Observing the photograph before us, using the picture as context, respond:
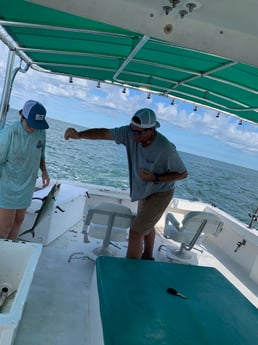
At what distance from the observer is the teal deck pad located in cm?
179

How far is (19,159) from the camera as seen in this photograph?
2.40 meters

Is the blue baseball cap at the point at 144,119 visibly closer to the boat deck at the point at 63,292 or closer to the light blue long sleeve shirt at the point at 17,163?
the light blue long sleeve shirt at the point at 17,163

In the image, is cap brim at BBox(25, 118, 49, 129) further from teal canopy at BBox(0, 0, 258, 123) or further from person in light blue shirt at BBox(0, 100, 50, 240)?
teal canopy at BBox(0, 0, 258, 123)

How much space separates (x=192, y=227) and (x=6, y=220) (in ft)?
6.62

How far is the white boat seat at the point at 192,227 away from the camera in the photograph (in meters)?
3.37

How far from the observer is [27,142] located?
242cm

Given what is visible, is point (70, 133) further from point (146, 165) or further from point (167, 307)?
point (167, 307)

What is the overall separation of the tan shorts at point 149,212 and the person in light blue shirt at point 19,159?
3.45ft

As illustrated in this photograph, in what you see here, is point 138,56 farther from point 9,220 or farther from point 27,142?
point 9,220

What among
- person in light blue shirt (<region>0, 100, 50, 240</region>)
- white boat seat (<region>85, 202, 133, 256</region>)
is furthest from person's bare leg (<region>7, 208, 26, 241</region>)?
white boat seat (<region>85, 202, 133, 256</region>)

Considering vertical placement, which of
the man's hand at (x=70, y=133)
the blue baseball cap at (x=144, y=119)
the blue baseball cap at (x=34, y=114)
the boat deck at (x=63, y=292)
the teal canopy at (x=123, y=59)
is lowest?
the boat deck at (x=63, y=292)

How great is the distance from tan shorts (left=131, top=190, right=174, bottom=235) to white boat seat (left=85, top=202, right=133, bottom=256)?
8.2 inches

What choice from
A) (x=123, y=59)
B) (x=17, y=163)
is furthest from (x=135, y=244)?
(x=123, y=59)

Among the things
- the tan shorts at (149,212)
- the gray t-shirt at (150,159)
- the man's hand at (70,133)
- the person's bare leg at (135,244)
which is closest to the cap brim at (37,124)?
the man's hand at (70,133)
